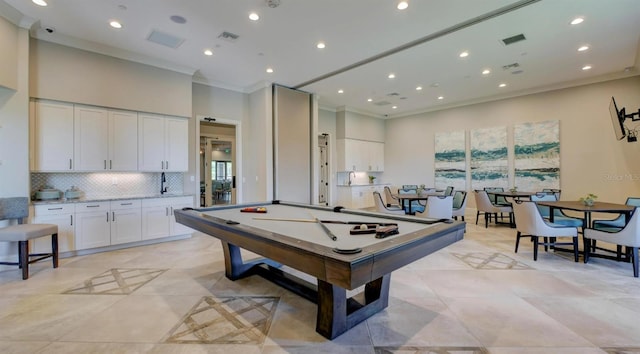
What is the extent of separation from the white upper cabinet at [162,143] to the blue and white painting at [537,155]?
338 inches

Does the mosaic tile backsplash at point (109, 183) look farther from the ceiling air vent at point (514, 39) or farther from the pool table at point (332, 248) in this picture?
the ceiling air vent at point (514, 39)

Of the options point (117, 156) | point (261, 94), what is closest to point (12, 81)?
point (117, 156)

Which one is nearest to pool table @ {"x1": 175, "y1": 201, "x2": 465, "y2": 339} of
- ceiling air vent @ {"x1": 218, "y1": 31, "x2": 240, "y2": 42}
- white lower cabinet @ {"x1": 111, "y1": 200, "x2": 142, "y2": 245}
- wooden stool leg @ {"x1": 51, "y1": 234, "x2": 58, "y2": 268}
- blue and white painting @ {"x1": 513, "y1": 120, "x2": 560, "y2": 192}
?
wooden stool leg @ {"x1": 51, "y1": 234, "x2": 58, "y2": 268}

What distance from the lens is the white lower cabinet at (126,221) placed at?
15.1ft

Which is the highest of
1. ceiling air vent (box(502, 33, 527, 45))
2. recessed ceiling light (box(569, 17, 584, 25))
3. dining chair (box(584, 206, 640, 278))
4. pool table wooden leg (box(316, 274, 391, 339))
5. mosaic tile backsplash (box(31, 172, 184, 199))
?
ceiling air vent (box(502, 33, 527, 45))

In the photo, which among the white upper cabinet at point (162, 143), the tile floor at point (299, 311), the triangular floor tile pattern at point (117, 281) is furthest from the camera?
the white upper cabinet at point (162, 143)

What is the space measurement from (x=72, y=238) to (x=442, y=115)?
992 centimetres

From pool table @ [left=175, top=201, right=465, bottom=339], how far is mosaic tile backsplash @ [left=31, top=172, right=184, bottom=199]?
2.91 meters

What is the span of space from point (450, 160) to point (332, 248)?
8.46 m

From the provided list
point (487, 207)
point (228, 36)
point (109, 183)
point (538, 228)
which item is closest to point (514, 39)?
point (538, 228)

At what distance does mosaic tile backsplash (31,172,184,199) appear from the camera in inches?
177

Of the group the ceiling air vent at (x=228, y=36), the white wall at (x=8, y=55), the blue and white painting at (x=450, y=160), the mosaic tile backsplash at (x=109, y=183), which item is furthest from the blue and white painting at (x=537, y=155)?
the white wall at (x=8, y=55)

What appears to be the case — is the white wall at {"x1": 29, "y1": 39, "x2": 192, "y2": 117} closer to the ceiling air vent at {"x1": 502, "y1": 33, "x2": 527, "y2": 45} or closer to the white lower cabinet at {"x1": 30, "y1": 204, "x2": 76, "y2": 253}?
the white lower cabinet at {"x1": 30, "y1": 204, "x2": 76, "y2": 253}

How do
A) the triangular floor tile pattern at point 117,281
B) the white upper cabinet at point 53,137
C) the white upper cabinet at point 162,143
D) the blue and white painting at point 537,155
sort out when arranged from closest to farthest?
1. the triangular floor tile pattern at point 117,281
2. the white upper cabinet at point 53,137
3. the white upper cabinet at point 162,143
4. the blue and white painting at point 537,155
